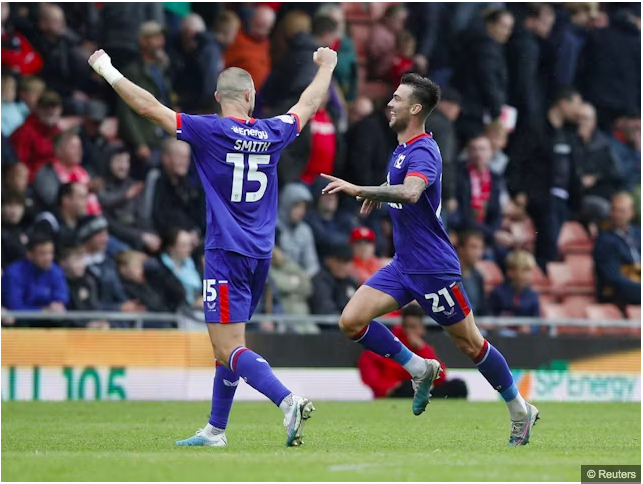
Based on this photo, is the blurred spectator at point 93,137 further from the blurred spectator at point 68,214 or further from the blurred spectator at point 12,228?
the blurred spectator at point 12,228

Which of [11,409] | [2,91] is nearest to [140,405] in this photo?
[11,409]

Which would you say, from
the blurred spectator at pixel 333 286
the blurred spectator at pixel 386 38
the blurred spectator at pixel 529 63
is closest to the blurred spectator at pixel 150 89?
the blurred spectator at pixel 333 286

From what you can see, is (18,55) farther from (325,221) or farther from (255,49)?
(325,221)

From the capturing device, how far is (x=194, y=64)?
18.6 meters

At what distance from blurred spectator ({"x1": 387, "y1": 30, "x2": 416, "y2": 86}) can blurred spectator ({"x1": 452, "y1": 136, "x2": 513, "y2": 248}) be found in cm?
144

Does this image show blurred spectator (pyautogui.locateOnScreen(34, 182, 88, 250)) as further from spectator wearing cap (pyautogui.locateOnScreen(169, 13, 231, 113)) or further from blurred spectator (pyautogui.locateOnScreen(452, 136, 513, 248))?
blurred spectator (pyautogui.locateOnScreen(452, 136, 513, 248))

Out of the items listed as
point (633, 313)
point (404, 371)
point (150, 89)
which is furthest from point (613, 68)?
point (150, 89)

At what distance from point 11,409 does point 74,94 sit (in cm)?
553

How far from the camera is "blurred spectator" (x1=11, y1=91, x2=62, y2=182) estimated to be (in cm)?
1678

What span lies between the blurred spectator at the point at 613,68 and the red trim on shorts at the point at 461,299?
506 inches

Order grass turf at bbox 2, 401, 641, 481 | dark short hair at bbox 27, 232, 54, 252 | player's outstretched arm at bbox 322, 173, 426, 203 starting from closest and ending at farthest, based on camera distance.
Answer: grass turf at bbox 2, 401, 641, 481, player's outstretched arm at bbox 322, 173, 426, 203, dark short hair at bbox 27, 232, 54, 252

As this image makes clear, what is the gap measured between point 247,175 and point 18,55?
903 cm

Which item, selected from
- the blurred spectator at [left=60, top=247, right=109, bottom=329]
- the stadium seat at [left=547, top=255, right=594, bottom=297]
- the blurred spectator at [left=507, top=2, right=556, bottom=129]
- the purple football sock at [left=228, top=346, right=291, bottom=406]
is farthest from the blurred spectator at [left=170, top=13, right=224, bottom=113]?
the purple football sock at [left=228, top=346, right=291, bottom=406]

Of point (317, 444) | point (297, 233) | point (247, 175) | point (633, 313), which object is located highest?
point (247, 175)
